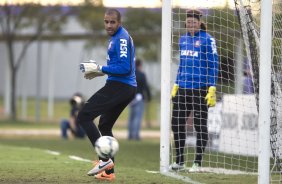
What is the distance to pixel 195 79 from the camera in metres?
11.4

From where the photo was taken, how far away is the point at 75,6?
31.1 m

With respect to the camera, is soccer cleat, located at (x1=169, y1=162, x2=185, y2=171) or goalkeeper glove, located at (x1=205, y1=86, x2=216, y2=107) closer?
soccer cleat, located at (x1=169, y1=162, x2=185, y2=171)

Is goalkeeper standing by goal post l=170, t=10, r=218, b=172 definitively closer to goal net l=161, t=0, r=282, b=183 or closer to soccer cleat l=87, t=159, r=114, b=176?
goal net l=161, t=0, r=282, b=183

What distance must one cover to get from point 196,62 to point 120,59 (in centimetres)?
221

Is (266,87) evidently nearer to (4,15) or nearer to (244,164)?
(244,164)

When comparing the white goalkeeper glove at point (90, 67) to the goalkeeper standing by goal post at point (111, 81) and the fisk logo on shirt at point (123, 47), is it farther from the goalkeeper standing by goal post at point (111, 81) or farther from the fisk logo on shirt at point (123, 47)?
the fisk logo on shirt at point (123, 47)

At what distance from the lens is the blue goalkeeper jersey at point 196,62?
1135 centimetres

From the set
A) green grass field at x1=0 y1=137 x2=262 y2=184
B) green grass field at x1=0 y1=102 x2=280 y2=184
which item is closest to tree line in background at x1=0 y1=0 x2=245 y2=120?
green grass field at x1=0 y1=102 x2=280 y2=184

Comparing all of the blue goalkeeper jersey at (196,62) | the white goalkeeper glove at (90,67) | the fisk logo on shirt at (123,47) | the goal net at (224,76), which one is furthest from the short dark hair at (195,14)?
the white goalkeeper glove at (90,67)

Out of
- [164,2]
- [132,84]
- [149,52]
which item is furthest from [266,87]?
[149,52]

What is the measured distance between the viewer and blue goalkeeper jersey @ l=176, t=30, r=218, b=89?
1135 centimetres

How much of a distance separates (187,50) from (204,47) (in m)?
0.26

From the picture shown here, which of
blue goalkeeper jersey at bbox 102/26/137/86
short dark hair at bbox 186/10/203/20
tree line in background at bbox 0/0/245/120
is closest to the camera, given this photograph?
blue goalkeeper jersey at bbox 102/26/137/86

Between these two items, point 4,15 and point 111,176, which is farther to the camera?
point 4,15
